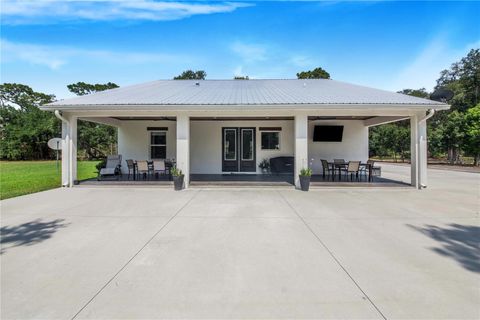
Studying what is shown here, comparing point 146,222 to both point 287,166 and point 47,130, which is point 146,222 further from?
point 47,130

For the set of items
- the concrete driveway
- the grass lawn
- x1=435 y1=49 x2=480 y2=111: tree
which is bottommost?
the concrete driveway

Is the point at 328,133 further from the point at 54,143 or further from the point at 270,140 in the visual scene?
the point at 54,143

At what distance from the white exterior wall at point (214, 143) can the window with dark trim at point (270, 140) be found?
0.18 metres

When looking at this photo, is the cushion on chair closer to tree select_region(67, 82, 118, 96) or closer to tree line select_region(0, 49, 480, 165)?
tree line select_region(0, 49, 480, 165)

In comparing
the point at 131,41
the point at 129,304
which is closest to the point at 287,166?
the point at 131,41

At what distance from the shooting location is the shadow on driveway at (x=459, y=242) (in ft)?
11.7

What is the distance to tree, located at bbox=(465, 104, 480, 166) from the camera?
20.4 m

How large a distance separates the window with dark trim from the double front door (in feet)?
2.02

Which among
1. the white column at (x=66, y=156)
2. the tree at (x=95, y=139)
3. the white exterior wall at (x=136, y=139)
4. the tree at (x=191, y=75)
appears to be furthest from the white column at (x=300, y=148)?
the tree at (x=191, y=75)

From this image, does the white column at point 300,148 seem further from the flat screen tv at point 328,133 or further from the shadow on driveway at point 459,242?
the shadow on driveway at point 459,242

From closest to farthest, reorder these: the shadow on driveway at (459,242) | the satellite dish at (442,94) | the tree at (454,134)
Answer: the shadow on driveway at (459,242), the satellite dish at (442,94), the tree at (454,134)

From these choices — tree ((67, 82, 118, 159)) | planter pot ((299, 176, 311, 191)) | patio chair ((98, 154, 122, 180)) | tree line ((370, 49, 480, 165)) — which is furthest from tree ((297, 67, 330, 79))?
patio chair ((98, 154, 122, 180))

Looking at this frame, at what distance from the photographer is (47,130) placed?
29078 millimetres

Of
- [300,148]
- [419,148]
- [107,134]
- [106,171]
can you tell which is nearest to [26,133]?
[107,134]
